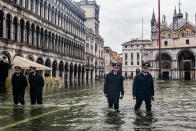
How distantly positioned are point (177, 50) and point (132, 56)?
28205mm

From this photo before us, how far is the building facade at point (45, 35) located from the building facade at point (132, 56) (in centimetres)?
5071

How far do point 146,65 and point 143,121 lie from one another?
2.23 metres

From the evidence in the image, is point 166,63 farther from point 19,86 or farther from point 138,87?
point 138,87

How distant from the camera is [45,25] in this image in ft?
115

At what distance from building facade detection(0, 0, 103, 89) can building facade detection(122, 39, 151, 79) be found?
5071 cm

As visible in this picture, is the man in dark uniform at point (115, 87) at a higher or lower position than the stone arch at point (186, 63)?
lower

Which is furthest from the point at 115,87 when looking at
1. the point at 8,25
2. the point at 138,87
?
the point at 8,25

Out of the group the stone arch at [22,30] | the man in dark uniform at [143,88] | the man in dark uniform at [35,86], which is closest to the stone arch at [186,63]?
the stone arch at [22,30]

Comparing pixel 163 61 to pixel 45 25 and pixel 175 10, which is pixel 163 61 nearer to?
pixel 175 10

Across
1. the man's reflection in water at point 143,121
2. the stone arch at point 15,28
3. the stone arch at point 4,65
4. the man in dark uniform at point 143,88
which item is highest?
the stone arch at point 15,28

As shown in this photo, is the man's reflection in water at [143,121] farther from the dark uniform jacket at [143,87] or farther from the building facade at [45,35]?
the building facade at [45,35]

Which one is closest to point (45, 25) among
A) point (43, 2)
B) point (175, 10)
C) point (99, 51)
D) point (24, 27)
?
point (43, 2)

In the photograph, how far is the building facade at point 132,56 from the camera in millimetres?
103062

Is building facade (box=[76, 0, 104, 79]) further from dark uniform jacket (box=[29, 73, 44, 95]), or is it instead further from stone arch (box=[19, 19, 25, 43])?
dark uniform jacket (box=[29, 73, 44, 95])
